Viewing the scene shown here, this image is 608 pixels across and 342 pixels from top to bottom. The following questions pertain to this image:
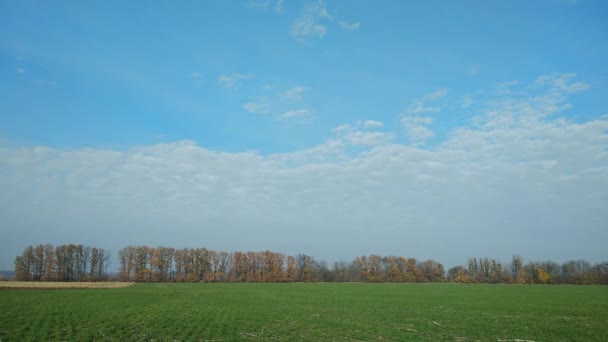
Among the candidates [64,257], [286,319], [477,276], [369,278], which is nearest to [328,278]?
[369,278]

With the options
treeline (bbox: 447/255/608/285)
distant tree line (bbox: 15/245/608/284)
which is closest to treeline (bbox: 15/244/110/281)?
distant tree line (bbox: 15/245/608/284)

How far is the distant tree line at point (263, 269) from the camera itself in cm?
13038

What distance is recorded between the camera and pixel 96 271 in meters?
142

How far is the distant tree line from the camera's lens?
5133 inches

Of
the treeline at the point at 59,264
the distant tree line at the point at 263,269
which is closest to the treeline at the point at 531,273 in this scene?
the distant tree line at the point at 263,269

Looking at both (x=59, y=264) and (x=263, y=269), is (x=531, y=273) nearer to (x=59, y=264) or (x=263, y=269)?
(x=263, y=269)

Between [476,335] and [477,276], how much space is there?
17094 cm

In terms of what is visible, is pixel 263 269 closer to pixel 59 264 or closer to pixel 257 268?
pixel 257 268

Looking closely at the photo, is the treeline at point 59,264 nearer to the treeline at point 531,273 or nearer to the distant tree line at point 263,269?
the distant tree line at point 263,269

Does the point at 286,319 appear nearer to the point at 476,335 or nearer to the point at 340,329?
the point at 340,329

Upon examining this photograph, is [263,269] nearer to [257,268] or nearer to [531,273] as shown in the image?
[257,268]

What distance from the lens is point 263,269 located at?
15562 centimetres

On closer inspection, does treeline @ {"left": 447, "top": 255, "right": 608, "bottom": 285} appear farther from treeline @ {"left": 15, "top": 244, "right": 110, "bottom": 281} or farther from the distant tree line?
treeline @ {"left": 15, "top": 244, "right": 110, "bottom": 281}

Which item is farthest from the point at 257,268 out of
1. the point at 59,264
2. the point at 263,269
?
the point at 59,264
